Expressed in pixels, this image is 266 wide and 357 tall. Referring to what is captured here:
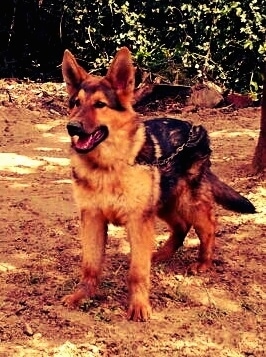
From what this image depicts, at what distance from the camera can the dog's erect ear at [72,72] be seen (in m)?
4.57

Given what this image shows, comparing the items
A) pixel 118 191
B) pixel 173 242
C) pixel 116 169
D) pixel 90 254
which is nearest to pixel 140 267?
pixel 90 254

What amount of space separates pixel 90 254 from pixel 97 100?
124 centimetres

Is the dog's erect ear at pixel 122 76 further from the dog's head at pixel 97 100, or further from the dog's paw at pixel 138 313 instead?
the dog's paw at pixel 138 313

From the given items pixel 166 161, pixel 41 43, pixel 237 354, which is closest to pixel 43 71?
pixel 41 43

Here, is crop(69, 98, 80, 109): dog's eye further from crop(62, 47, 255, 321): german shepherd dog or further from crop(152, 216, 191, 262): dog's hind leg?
crop(152, 216, 191, 262): dog's hind leg

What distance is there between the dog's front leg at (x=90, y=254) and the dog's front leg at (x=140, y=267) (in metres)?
0.29

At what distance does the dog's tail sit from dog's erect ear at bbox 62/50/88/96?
4.82 ft

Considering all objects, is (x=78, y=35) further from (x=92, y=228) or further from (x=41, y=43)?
(x=92, y=228)

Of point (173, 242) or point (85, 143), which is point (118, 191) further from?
point (173, 242)

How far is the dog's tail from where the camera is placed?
5.36m

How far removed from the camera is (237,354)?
4.08 metres

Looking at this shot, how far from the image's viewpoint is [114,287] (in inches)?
199

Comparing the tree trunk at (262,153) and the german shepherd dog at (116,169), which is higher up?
the german shepherd dog at (116,169)

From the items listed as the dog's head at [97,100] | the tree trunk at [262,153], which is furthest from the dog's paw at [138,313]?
the tree trunk at [262,153]
